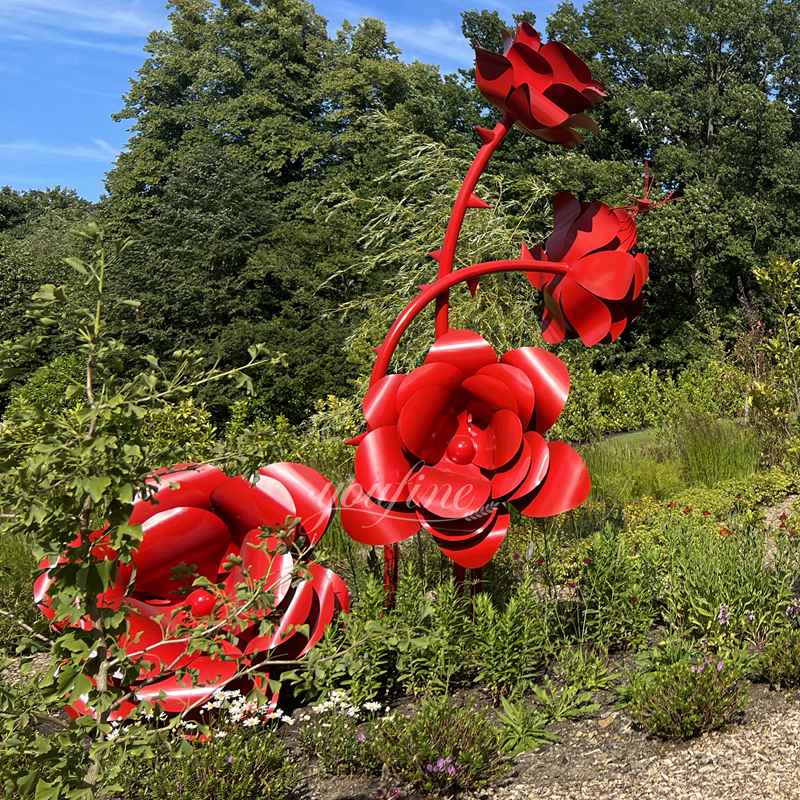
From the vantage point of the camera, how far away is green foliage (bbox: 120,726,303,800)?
2.46 m

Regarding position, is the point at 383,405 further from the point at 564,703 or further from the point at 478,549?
the point at 564,703

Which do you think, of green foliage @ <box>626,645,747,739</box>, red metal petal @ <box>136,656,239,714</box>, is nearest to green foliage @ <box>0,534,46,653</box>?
red metal petal @ <box>136,656,239,714</box>

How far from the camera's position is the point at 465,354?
3602 mm

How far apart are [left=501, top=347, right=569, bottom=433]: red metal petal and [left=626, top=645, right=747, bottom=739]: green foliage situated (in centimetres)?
104

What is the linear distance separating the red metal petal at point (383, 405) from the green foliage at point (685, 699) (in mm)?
1348

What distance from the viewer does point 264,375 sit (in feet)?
49.3

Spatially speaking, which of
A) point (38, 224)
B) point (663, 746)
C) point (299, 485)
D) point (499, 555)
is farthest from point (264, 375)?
point (38, 224)

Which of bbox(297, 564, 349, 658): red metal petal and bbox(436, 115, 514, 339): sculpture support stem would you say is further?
bbox(436, 115, 514, 339): sculpture support stem

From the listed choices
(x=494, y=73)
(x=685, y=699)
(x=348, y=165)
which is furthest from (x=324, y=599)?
(x=348, y=165)

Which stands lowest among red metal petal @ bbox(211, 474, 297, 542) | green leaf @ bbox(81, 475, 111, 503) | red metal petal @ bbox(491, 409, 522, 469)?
red metal petal @ bbox(211, 474, 297, 542)

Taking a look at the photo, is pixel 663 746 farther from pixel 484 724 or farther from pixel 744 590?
pixel 744 590

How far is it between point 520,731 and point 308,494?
1146 mm

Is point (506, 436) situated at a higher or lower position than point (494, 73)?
lower

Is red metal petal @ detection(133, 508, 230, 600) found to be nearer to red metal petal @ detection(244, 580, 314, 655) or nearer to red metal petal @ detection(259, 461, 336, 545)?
red metal petal @ detection(259, 461, 336, 545)
